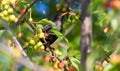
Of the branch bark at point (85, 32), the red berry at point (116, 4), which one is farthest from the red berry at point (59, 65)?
the red berry at point (116, 4)

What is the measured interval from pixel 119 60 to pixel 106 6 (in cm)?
13

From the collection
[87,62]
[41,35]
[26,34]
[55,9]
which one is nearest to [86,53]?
[87,62]

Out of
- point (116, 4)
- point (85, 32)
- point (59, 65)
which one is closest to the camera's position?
point (116, 4)

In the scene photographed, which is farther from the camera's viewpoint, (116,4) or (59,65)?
(59,65)

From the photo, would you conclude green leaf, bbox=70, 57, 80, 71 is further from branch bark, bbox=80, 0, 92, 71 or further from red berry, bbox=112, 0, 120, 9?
red berry, bbox=112, 0, 120, 9

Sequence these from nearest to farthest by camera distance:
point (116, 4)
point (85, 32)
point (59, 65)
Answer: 1. point (116, 4)
2. point (85, 32)
3. point (59, 65)

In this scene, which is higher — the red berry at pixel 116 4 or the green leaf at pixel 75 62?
the green leaf at pixel 75 62

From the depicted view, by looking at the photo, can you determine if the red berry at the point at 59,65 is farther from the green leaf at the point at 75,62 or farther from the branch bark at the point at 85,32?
the branch bark at the point at 85,32

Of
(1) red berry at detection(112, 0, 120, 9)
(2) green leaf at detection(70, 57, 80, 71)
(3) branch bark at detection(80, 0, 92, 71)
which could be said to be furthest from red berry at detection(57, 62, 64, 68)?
(1) red berry at detection(112, 0, 120, 9)

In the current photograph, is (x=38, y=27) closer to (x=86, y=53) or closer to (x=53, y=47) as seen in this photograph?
(x=53, y=47)

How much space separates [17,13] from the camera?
74.5 inches

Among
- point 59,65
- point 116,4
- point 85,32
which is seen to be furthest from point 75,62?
point 116,4

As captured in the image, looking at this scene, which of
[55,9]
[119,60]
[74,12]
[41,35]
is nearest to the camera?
[119,60]

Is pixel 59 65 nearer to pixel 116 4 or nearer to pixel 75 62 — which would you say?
pixel 75 62
